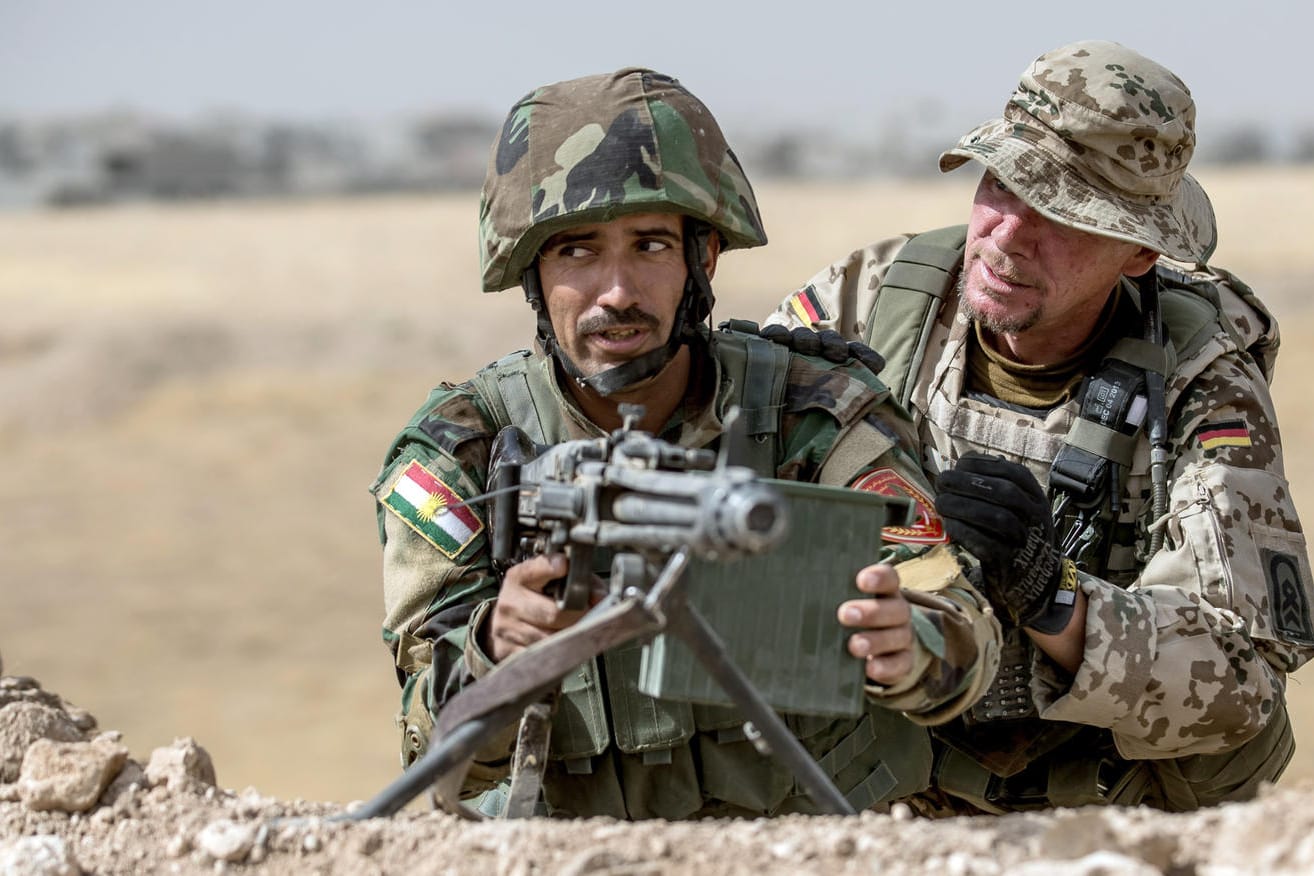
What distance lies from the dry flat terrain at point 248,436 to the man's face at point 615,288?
9619 millimetres

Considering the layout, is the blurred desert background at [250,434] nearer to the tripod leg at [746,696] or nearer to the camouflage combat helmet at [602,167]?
the camouflage combat helmet at [602,167]

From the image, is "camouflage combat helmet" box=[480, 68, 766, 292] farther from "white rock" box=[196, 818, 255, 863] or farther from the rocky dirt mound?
"white rock" box=[196, 818, 255, 863]

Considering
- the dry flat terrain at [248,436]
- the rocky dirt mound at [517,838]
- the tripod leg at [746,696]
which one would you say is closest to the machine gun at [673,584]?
the tripod leg at [746,696]

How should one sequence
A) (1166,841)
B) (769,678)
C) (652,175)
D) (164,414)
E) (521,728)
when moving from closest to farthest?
(1166,841), (769,678), (521,728), (652,175), (164,414)

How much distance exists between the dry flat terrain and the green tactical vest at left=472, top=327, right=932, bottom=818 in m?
9.24

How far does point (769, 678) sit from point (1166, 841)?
935 mm

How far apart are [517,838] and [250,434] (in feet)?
65.4

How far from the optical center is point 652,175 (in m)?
4.46

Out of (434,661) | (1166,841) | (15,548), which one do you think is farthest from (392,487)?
(15,548)

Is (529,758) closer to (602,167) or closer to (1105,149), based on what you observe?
(602,167)

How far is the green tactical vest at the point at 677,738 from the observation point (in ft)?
14.9

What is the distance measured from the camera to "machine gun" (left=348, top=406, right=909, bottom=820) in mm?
3316

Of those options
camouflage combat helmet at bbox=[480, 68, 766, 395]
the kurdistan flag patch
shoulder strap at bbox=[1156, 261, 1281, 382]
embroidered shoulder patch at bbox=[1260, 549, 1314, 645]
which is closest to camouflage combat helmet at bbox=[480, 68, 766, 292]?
camouflage combat helmet at bbox=[480, 68, 766, 395]

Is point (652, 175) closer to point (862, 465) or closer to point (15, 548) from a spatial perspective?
point (862, 465)
